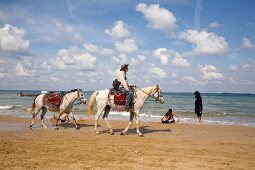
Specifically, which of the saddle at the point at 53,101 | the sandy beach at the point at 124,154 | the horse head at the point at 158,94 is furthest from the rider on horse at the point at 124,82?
the saddle at the point at 53,101

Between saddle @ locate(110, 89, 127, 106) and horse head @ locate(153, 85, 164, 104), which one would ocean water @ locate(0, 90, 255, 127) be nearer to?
horse head @ locate(153, 85, 164, 104)

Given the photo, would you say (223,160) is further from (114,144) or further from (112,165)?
(114,144)

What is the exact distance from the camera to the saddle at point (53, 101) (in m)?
14.6

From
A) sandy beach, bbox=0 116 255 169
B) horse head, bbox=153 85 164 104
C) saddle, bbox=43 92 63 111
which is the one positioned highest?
horse head, bbox=153 85 164 104

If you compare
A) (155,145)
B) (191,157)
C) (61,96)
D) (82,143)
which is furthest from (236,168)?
(61,96)

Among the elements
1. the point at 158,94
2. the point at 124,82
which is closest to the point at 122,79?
the point at 124,82

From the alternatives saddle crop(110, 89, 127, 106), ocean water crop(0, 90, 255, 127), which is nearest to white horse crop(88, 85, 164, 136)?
saddle crop(110, 89, 127, 106)

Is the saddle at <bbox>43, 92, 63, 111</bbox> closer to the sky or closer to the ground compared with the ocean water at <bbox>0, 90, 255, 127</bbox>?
closer to the sky

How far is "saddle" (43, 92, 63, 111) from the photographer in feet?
48.0

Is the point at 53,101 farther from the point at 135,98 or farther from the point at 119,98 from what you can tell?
the point at 135,98

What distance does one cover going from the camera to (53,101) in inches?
577

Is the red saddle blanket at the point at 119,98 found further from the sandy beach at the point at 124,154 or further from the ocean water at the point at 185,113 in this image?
the sandy beach at the point at 124,154

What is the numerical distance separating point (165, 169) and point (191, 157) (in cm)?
152

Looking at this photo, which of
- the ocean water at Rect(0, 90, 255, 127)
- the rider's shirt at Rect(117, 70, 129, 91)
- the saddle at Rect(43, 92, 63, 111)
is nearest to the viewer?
the rider's shirt at Rect(117, 70, 129, 91)
